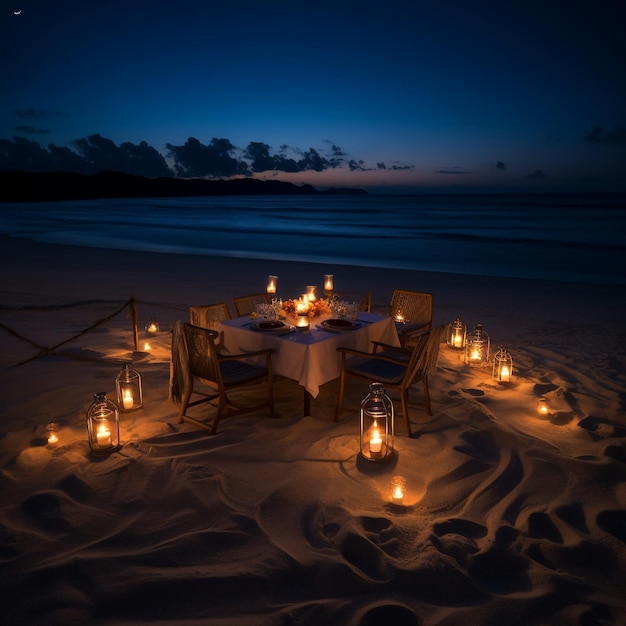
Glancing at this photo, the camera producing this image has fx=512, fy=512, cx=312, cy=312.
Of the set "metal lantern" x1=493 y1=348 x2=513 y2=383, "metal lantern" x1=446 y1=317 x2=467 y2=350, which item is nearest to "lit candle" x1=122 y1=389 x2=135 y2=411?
"metal lantern" x1=493 y1=348 x2=513 y2=383

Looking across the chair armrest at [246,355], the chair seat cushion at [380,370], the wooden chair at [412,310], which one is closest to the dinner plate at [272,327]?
the chair armrest at [246,355]

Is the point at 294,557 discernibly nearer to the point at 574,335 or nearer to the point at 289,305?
the point at 289,305

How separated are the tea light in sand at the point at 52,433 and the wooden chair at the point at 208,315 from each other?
1.63 meters

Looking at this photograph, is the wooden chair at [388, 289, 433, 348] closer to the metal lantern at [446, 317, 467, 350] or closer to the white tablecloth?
the metal lantern at [446, 317, 467, 350]

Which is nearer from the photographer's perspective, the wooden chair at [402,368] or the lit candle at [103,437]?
the lit candle at [103,437]

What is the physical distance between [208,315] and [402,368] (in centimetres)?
211

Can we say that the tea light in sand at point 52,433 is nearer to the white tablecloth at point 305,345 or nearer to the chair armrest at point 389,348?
the white tablecloth at point 305,345

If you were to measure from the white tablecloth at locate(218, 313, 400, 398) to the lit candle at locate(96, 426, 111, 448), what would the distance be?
138cm

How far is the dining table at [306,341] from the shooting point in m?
4.27

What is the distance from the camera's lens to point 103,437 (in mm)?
3779

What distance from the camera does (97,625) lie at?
90.2 inches

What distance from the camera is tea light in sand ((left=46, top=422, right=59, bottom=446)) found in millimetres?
3838

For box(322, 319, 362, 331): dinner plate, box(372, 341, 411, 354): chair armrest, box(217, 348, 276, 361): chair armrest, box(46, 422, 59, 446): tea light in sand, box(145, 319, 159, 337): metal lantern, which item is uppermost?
box(322, 319, 362, 331): dinner plate

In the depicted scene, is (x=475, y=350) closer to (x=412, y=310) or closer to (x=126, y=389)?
(x=412, y=310)
